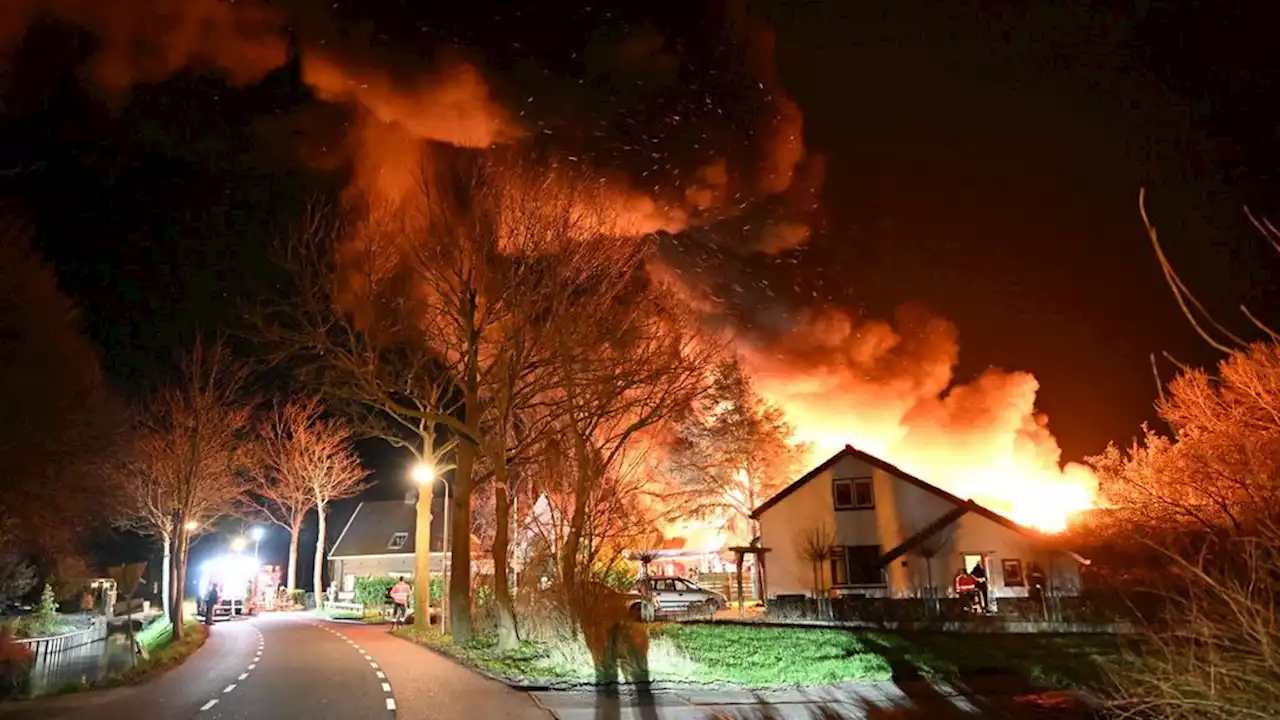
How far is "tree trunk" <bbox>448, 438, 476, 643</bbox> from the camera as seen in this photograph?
76.1 feet

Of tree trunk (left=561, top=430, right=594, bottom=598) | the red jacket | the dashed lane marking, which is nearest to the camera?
the dashed lane marking

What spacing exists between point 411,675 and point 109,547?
47.7 metres

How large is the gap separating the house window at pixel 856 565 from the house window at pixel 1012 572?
516 cm

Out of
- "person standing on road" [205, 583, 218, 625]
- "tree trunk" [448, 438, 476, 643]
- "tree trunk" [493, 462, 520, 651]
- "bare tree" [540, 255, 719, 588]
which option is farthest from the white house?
"person standing on road" [205, 583, 218, 625]

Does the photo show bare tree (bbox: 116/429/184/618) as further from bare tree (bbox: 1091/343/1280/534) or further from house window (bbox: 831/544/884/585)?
bare tree (bbox: 1091/343/1280/534)

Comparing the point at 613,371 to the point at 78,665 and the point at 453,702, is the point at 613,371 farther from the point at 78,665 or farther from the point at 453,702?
the point at 78,665

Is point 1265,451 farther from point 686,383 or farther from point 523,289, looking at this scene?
point 523,289

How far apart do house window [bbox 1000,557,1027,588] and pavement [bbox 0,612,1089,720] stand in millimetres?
26416

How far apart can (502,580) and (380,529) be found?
54.2 metres

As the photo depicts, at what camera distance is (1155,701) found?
22.0 feet

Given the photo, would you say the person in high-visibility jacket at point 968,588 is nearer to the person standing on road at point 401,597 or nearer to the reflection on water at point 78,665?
the person standing on road at point 401,597

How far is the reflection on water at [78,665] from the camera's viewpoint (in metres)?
15.1

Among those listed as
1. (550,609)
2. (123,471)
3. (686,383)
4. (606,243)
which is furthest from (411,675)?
(123,471)

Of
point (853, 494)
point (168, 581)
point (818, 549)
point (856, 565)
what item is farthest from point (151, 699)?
point (853, 494)
